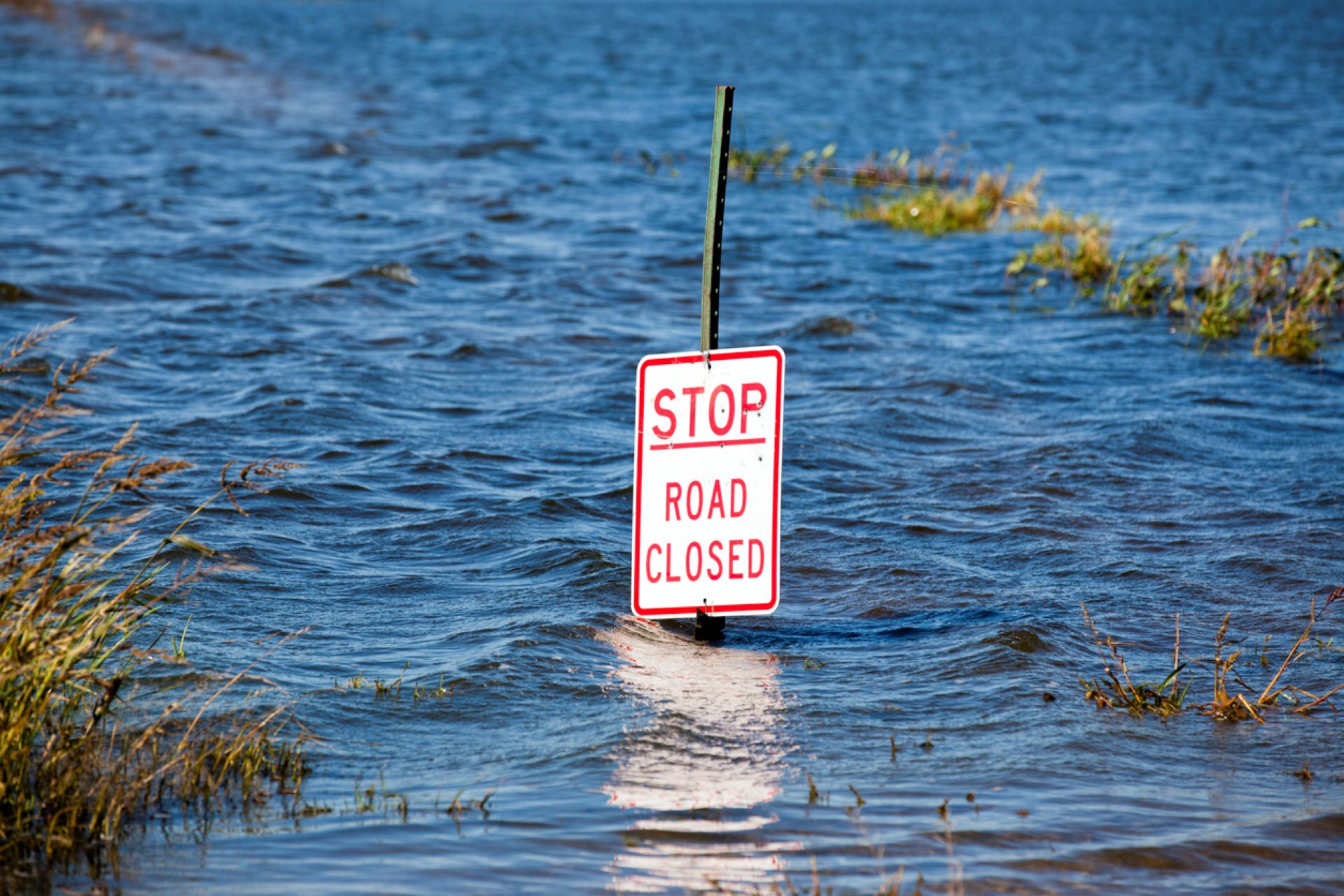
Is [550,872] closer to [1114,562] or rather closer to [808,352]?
[1114,562]

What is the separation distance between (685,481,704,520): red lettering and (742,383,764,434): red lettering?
30 cm

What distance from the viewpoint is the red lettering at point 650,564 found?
568 centimetres

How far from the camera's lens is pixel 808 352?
1196cm

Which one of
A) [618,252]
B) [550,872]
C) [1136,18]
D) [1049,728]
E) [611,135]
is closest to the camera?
[550,872]

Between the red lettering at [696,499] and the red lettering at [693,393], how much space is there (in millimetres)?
209

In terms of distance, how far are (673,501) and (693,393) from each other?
1.44ft

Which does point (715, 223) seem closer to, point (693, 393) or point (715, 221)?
point (715, 221)

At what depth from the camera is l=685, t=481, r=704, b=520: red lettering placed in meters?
5.57

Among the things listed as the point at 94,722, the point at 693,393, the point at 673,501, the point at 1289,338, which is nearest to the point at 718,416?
the point at 693,393

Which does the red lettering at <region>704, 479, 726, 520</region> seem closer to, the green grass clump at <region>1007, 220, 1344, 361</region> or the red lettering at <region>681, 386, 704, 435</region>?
the red lettering at <region>681, 386, 704, 435</region>

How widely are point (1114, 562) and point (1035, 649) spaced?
4.71 ft

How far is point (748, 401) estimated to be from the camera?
214 inches

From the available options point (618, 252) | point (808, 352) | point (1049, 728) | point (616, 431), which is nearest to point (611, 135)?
point (618, 252)

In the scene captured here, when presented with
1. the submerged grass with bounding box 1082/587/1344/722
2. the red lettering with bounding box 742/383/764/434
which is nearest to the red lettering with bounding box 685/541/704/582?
the red lettering with bounding box 742/383/764/434
